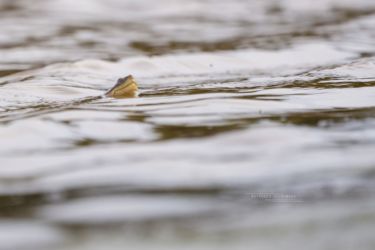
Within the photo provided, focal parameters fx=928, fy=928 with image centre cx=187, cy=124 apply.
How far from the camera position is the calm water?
1.83 metres

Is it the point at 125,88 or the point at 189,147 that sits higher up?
the point at 125,88

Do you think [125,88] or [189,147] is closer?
[189,147]

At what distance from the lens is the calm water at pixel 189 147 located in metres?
1.83

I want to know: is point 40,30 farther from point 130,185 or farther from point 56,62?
point 130,185

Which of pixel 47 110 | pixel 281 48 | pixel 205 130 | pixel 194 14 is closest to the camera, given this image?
pixel 205 130

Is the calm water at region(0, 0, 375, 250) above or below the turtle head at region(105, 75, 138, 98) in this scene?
below

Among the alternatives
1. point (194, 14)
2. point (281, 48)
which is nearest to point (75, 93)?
point (281, 48)

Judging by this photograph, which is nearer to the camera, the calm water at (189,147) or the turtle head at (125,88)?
the calm water at (189,147)

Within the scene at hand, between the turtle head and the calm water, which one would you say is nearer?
the calm water

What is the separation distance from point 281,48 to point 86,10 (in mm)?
2161

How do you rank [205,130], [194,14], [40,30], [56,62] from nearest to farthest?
1. [205,130]
2. [56,62]
3. [40,30]
4. [194,14]

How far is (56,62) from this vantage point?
4.50 meters

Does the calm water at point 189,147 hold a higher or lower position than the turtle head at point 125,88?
lower

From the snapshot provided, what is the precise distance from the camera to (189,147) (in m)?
2.41
